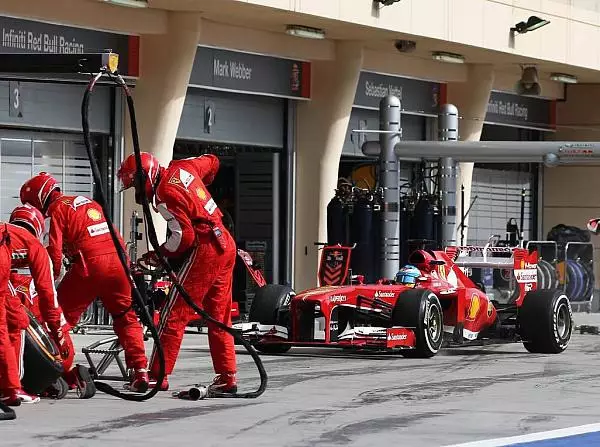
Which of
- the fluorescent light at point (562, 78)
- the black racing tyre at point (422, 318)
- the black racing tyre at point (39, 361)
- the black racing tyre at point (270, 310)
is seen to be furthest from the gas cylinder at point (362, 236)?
the black racing tyre at point (39, 361)

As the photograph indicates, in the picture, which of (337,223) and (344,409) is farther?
(337,223)

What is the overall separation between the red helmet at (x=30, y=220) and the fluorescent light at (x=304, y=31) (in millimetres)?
12667

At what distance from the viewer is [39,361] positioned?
1213 centimetres

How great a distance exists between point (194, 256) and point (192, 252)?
0.04 meters

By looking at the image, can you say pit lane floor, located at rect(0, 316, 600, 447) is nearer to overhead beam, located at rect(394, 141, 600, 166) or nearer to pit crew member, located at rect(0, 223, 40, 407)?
pit crew member, located at rect(0, 223, 40, 407)

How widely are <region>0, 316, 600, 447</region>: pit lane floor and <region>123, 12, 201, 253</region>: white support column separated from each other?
7117 millimetres

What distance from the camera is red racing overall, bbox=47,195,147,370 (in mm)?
12734

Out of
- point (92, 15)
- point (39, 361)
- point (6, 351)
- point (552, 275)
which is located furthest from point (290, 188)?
point (6, 351)

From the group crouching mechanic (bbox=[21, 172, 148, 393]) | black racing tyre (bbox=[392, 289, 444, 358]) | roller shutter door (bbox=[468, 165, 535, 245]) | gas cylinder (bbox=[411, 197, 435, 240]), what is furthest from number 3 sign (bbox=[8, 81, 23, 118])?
roller shutter door (bbox=[468, 165, 535, 245])

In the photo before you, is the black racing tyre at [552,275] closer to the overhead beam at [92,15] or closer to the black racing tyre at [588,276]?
the black racing tyre at [588,276]

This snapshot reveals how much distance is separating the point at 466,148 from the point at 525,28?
4580 millimetres

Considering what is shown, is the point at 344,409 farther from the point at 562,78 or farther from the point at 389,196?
the point at 562,78

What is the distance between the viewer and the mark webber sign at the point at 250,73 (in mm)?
25125

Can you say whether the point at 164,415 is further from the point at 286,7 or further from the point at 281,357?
the point at 286,7
